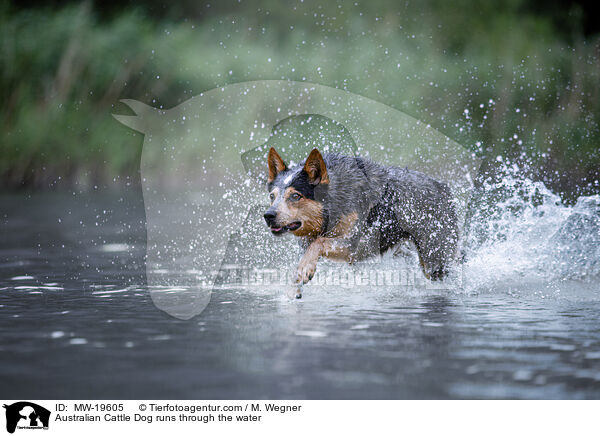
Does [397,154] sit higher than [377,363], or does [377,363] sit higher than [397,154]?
[397,154]

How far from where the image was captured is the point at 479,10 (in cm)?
3381

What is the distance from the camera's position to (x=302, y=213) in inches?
284

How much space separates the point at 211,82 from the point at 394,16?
11967 mm

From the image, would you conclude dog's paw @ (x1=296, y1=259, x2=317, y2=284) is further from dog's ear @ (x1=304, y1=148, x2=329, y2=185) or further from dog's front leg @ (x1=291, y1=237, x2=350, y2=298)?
dog's ear @ (x1=304, y1=148, x2=329, y2=185)

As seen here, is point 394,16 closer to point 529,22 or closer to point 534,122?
point 529,22

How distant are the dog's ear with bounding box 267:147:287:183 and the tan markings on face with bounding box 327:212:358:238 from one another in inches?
28.3

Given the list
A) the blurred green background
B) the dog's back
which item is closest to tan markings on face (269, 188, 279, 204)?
the dog's back

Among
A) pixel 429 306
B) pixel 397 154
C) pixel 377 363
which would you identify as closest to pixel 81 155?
pixel 397 154

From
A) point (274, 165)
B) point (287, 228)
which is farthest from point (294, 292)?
point (274, 165)
